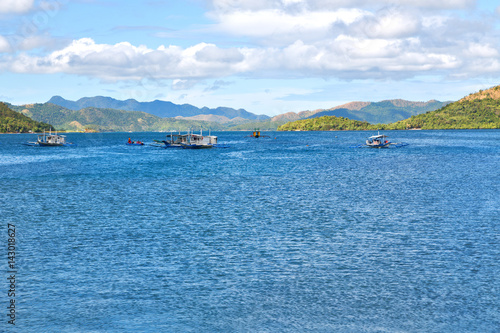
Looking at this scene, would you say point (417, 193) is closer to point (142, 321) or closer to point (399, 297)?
point (399, 297)

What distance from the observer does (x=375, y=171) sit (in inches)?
4530

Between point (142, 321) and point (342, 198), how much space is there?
47.5 metres

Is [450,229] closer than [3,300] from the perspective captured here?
No

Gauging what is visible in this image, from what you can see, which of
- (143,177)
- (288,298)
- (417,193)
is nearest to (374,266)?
(288,298)

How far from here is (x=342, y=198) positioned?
69.8 metres

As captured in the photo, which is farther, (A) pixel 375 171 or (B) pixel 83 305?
(A) pixel 375 171

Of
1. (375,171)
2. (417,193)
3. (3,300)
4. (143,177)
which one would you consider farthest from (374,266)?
(375,171)

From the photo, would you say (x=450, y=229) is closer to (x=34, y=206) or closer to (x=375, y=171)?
(x=34, y=206)

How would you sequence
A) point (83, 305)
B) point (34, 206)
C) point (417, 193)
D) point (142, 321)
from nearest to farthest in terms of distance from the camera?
point (142, 321) → point (83, 305) → point (34, 206) → point (417, 193)

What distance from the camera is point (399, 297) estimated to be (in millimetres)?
29203

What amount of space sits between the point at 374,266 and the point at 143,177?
7518 cm

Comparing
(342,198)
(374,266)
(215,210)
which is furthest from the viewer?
(342,198)

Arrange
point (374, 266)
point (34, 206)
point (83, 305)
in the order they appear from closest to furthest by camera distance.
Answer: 1. point (83, 305)
2. point (374, 266)
3. point (34, 206)

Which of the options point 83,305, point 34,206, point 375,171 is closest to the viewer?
point 83,305
